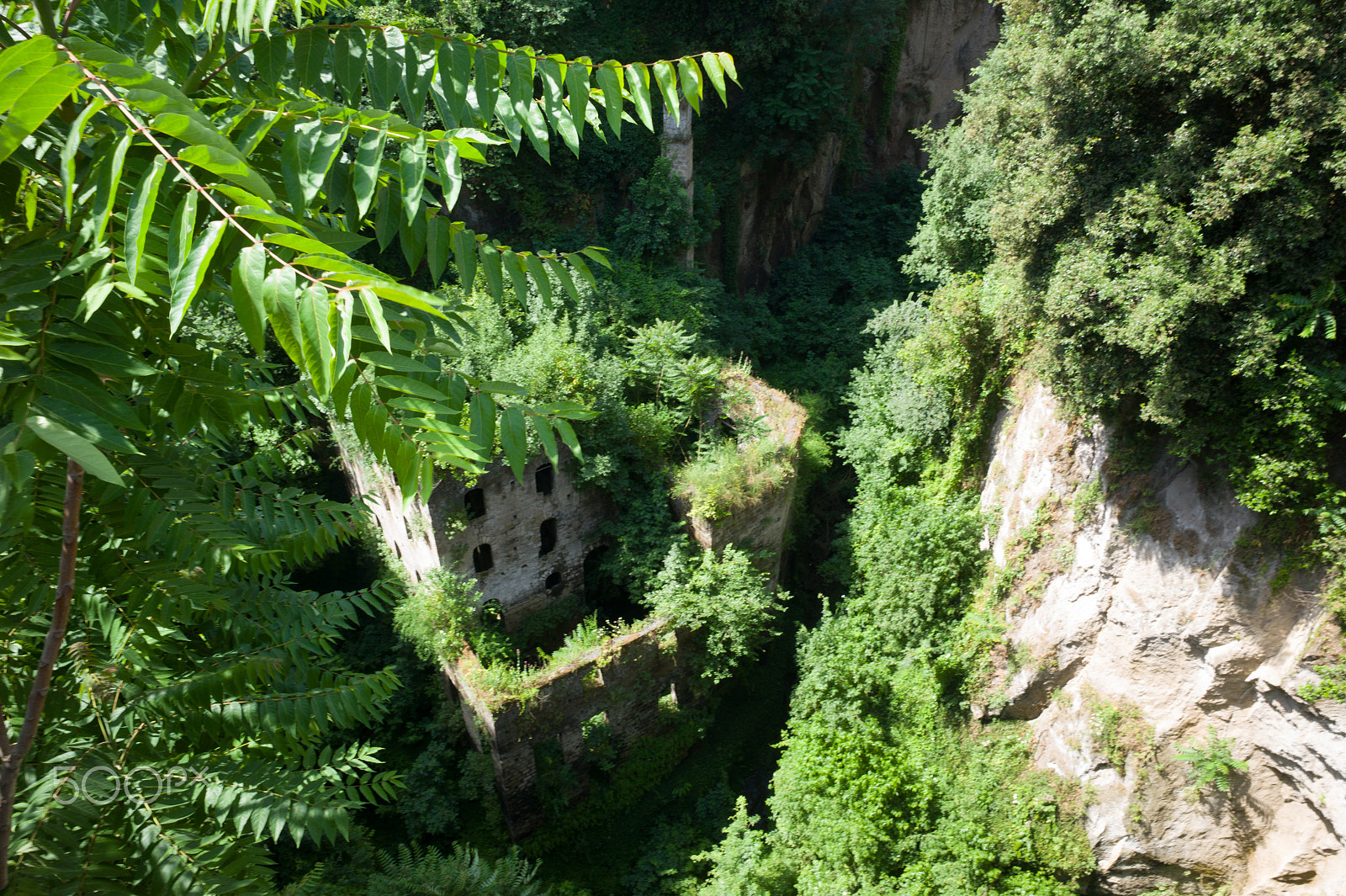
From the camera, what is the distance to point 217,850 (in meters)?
2.82

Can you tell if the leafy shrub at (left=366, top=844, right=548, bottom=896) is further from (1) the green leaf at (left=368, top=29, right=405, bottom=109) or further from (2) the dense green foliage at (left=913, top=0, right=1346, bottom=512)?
(2) the dense green foliage at (left=913, top=0, right=1346, bottom=512)

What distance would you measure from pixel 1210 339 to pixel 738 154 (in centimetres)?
1473

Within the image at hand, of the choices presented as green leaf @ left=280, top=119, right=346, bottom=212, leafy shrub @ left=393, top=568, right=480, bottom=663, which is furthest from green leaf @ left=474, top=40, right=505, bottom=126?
leafy shrub @ left=393, top=568, right=480, bottom=663

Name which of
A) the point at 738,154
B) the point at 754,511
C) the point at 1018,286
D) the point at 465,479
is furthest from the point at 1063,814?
the point at 738,154

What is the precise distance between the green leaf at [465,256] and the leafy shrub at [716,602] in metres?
11.0

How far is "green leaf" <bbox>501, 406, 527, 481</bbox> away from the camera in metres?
2.02

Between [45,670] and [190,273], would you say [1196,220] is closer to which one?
[190,273]

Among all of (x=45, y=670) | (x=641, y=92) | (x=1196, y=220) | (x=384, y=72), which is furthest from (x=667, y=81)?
(x=1196, y=220)

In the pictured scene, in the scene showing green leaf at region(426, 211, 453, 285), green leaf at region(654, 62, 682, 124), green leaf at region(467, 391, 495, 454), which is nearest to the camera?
green leaf at region(467, 391, 495, 454)

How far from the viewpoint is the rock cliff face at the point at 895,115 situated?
75.0ft

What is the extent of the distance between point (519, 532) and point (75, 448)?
12.1 m

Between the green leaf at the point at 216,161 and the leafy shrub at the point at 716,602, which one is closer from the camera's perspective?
the green leaf at the point at 216,161

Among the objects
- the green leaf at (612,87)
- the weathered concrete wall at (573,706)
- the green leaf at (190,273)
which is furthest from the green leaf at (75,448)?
the weathered concrete wall at (573,706)

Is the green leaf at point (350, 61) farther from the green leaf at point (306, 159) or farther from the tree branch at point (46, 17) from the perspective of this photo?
the tree branch at point (46, 17)
